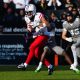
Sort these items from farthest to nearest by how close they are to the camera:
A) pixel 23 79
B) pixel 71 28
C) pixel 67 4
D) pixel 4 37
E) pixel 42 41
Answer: pixel 67 4 < pixel 4 37 < pixel 71 28 < pixel 42 41 < pixel 23 79

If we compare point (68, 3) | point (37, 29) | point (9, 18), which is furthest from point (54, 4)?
point (37, 29)

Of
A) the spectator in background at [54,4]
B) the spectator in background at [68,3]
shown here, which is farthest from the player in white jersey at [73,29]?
the spectator in background at [54,4]

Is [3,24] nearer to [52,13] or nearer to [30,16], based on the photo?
[52,13]

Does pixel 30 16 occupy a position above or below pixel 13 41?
above

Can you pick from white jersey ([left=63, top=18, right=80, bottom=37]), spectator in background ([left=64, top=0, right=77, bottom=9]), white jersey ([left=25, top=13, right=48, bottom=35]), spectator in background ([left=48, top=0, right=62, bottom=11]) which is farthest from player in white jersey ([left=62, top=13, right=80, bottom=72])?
spectator in background ([left=48, top=0, right=62, bottom=11])

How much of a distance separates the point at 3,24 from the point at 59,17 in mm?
2103

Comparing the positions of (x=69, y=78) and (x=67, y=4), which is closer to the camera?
(x=69, y=78)

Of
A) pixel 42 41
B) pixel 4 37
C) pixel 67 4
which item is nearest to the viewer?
pixel 42 41

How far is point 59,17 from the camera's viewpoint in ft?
53.8

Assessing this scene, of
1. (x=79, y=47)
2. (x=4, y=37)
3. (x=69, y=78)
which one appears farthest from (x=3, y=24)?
(x=69, y=78)

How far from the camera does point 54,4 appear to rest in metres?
16.8

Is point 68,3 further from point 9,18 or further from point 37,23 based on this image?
point 37,23

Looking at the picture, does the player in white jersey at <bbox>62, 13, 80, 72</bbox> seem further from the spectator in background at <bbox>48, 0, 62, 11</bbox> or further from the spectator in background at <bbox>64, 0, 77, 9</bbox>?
the spectator in background at <bbox>48, 0, 62, 11</bbox>

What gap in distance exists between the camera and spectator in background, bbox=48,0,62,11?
1683 cm
